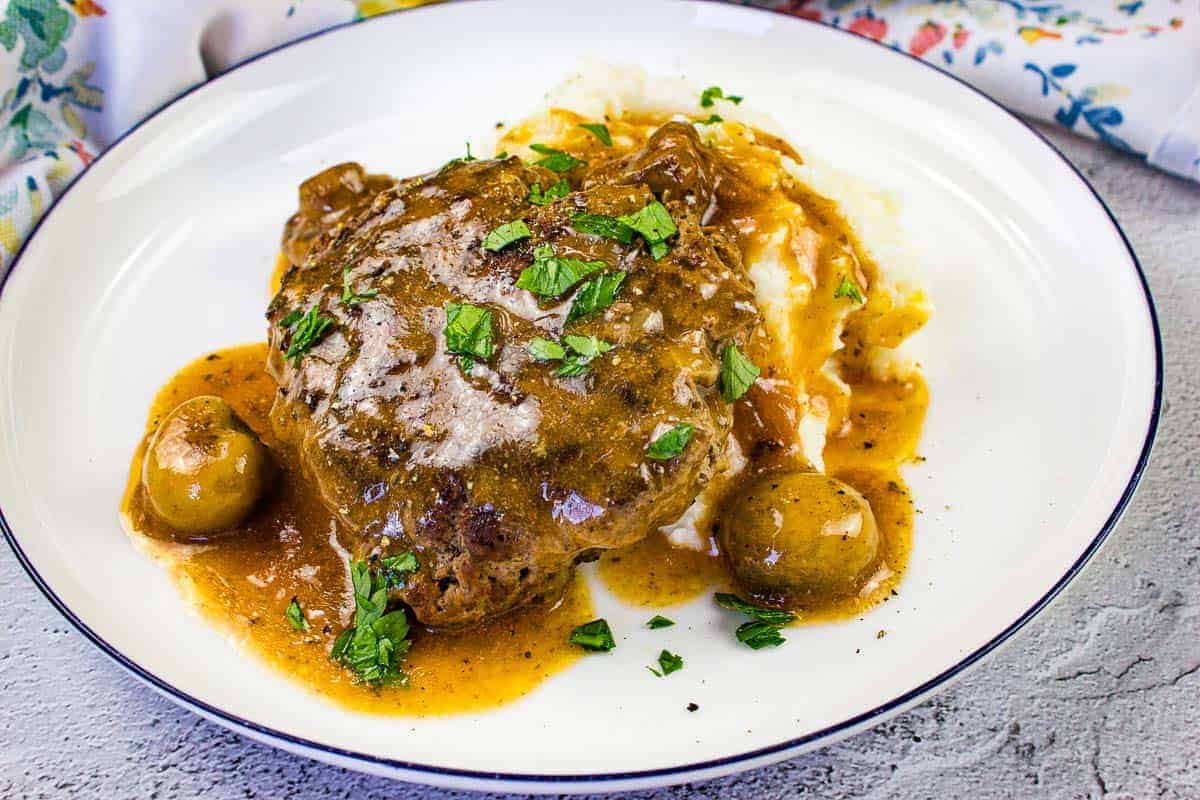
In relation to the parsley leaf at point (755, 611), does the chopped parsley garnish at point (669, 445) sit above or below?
above

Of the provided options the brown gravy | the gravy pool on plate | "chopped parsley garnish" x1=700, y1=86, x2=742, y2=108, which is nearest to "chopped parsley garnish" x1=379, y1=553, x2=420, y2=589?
the gravy pool on plate

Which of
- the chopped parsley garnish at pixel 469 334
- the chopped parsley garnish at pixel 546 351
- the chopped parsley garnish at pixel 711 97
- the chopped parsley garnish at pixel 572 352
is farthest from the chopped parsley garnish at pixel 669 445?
the chopped parsley garnish at pixel 711 97

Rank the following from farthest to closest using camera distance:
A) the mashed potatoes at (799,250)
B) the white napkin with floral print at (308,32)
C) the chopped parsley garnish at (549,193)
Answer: the white napkin with floral print at (308,32) → the mashed potatoes at (799,250) → the chopped parsley garnish at (549,193)

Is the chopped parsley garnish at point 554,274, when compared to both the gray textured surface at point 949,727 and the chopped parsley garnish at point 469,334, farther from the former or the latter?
the gray textured surface at point 949,727

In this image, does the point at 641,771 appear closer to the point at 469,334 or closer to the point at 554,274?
the point at 469,334

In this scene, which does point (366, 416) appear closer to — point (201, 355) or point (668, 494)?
point (668, 494)

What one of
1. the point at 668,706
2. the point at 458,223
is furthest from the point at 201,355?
the point at 668,706
